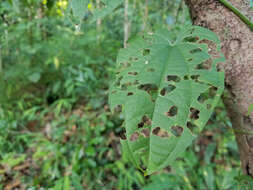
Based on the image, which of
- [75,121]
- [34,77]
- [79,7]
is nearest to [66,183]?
[75,121]

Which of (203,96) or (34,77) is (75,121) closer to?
(34,77)

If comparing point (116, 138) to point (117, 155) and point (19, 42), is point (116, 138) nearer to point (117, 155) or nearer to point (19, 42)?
point (117, 155)

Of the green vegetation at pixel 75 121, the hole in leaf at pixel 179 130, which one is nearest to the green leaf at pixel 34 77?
the green vegetation at pixel 75 121

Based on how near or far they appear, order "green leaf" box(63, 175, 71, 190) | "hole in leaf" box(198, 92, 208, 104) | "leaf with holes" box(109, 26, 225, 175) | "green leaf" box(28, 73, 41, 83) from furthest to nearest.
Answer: "green leaf" box(28, 73, 41, 83), "green leaf" box(63, 175, 71, 190), "hole in leaf" box(198, 92, 208, 104), "leaf with holes" box(109, 26, 225, 175)

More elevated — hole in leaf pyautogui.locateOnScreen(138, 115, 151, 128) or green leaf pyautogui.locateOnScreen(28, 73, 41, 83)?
hole in leaf pyautogui.locateOnScreen(138, 115, 151, 128)

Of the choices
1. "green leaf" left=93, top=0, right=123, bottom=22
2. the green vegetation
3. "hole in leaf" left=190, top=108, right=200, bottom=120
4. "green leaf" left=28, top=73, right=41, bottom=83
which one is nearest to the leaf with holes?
"hole in leaf" left=190, top=108, right=200, bottom=120

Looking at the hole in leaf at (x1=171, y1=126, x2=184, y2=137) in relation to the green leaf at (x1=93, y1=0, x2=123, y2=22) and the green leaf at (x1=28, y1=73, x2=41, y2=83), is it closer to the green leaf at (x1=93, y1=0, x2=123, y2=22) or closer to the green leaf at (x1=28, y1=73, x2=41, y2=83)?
the green leaf at (x1=93, y1=0, x2=123, y2=22)
